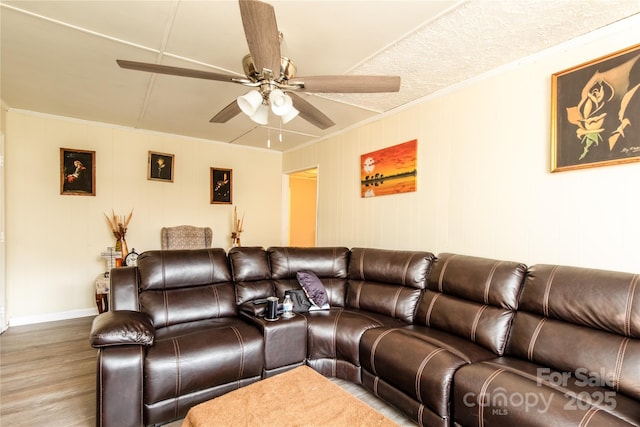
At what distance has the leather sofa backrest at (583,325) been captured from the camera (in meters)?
1.47

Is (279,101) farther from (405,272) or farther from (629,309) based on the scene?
(629,309)

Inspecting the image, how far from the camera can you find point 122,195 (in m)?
4.14

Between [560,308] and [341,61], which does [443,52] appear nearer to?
[341,61]

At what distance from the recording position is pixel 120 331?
1.77 m

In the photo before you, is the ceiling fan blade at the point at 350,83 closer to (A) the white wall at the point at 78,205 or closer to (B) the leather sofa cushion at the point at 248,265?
(B) the leather sofa cushion at the point at 248,265

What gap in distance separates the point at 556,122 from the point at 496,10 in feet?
2.98

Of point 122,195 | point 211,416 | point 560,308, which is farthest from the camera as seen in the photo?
point 122,195

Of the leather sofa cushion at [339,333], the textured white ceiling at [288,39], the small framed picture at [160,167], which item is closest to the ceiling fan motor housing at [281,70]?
the textured white ceiling at [288,39]

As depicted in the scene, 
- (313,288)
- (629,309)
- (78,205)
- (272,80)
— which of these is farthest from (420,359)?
(78,205)

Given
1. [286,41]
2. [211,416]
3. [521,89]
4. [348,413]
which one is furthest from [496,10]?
[211,416]

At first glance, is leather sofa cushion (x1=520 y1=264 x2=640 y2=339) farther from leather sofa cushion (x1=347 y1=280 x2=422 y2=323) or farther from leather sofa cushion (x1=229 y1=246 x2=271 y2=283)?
leather sofa cushion (x1=229 y1=246 x2=271 y2=283)

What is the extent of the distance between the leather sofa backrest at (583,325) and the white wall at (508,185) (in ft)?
1.21

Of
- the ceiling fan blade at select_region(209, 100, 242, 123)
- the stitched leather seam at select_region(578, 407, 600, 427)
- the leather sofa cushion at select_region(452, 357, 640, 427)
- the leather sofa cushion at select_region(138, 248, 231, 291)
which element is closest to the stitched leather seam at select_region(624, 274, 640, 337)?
the leather sofa cushion at select_region(452, 357, 640, 427)

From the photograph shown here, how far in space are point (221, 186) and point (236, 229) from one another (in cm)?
75
